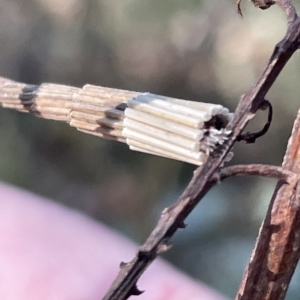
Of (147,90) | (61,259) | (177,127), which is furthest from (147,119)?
(147,90)

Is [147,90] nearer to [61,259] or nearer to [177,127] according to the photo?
[61,259]

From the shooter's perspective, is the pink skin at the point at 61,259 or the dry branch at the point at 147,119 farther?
the pink skin at the point at 61,259

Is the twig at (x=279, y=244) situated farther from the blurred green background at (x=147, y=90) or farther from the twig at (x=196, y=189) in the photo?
the blurred green background at (x=147, y=90)

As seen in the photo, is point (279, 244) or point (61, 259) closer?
point (279, 244)

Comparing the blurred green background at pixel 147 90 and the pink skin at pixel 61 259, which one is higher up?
the blurred green background at pixel 147 90

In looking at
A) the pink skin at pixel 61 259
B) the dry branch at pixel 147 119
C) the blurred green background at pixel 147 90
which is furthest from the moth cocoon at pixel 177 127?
the blurred green background at pixel 147 90

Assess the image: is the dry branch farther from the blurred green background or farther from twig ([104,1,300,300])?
the blurred green background
